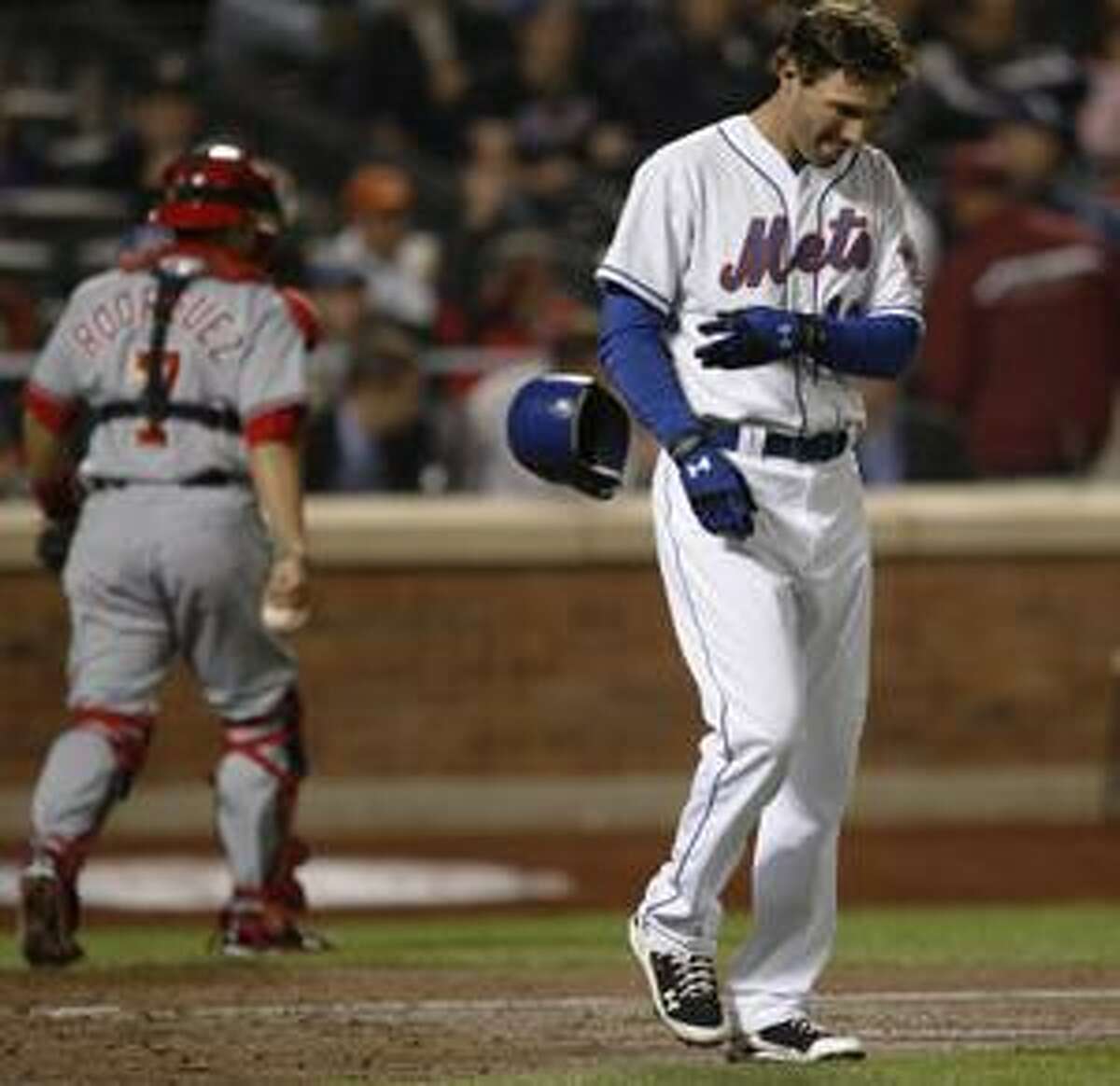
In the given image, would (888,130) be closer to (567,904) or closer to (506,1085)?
(567,904)

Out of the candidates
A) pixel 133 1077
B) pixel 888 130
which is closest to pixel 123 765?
pixel 133 1077

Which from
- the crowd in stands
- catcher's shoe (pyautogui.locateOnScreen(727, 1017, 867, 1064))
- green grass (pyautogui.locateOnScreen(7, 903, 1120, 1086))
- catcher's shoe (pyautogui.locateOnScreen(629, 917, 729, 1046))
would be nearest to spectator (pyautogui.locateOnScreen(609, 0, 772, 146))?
the crowd in stands

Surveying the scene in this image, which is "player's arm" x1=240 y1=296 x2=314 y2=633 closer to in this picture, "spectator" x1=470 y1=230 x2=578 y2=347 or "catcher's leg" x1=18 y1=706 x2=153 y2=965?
"catcher's leg" x1=18 y1=706 x2=153 y2=965

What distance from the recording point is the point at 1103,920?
1263cm

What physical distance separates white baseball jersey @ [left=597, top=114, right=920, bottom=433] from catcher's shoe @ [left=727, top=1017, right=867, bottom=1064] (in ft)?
3.76

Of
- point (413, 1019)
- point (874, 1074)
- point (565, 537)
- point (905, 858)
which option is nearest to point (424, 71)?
point (565, 537)

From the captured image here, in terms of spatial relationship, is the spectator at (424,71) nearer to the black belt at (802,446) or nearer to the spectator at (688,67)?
the spectator at (688,67)

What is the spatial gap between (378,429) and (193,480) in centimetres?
592

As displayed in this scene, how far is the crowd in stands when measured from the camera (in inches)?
647

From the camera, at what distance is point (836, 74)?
7898 mm

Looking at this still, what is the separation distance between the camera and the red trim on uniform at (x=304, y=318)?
34.0 ft

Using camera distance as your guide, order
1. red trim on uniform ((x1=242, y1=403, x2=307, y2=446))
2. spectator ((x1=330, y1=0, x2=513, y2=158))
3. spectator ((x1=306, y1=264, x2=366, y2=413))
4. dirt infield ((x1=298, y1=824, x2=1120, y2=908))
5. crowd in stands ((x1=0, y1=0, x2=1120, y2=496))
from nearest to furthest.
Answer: red trim on uniform ((x1=242, y1=403, x2=307, y2=446))
dirt infield ((x1=298, y1=824, x2=1120, y2=908))
spectator ((x1=306, y1=264, x2=366, y2=413))
crowd in stands ((x1=0, y1=0, x2=1120, y2=496))
spectator ((x1=330, y1=0, x2=513, y2=158))

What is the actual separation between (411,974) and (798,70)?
9.48 feet

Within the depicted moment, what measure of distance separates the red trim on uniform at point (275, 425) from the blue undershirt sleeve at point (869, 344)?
2.40 meters
